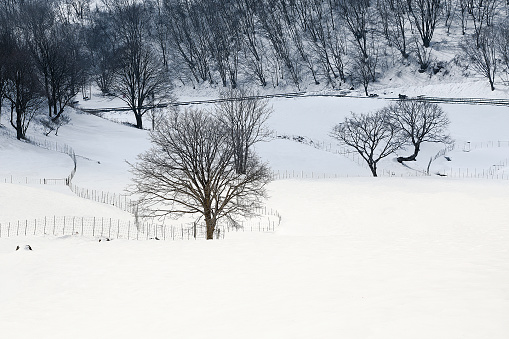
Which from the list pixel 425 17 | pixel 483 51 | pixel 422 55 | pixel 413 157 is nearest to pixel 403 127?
pixel 413 157

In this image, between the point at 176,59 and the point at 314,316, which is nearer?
the point at 314,316

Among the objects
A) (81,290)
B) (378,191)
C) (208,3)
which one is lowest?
(81,290)

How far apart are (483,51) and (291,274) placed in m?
73.9

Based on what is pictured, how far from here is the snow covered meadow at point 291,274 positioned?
9.63 metres

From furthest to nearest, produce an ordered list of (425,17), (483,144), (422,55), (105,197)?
1. (425,17)
2. (422,55)
3. (483,144)
4. (105,197)

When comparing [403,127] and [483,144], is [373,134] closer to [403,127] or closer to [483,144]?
[403,127]

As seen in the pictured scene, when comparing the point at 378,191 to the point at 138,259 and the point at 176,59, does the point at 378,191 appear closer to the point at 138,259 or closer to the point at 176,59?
the point at 138,259

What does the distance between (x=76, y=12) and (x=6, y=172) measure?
131 m

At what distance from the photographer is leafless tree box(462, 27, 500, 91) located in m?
74.6

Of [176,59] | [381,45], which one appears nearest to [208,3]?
[176,59]

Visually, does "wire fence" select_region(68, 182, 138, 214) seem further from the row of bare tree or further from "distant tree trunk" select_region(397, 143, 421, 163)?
"distant tree trunk" select_region(397, 143, 421, 163)

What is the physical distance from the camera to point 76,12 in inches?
6033

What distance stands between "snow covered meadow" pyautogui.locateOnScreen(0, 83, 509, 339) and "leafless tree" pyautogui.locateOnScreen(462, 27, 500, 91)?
46201 millimetres

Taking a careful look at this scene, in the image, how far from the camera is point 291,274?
1388cm
